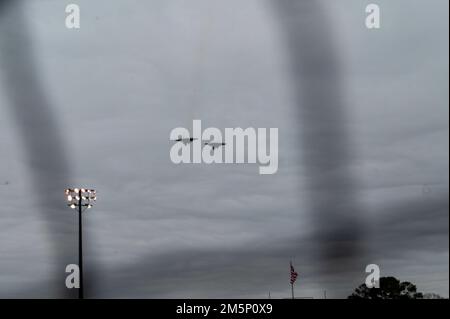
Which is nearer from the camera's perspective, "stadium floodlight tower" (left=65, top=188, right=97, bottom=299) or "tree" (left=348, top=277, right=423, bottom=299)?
"stadium floodlight tower" (left=65, top=188, right=97, bottom=299)

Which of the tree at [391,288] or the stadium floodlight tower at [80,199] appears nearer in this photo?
the stadium floodlight tower at [80,199]

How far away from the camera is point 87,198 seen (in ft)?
149

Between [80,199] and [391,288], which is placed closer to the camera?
[80,199]

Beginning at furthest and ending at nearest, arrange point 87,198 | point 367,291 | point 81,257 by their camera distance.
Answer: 1. point 367,291
2. point 87,198
3. point 81,257

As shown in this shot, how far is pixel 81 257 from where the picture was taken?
41.3 meters
